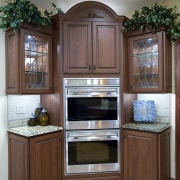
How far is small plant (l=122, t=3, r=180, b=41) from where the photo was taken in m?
2.64

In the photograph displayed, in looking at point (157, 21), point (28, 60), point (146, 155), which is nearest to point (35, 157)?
point (28, 60)

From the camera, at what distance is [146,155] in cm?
266

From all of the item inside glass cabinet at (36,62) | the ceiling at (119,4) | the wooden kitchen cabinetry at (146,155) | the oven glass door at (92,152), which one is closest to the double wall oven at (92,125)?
the oven glass door at (92,152)

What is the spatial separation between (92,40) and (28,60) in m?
0.86

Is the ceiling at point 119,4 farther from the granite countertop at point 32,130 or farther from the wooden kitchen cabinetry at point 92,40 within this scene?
the granite countertop at point 32,130

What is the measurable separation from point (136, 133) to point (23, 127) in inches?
58.3

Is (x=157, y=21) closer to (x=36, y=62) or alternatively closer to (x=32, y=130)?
(x=36, y=62)

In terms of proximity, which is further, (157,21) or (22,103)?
(22,103)

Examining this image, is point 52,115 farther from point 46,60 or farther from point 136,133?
point 136,133

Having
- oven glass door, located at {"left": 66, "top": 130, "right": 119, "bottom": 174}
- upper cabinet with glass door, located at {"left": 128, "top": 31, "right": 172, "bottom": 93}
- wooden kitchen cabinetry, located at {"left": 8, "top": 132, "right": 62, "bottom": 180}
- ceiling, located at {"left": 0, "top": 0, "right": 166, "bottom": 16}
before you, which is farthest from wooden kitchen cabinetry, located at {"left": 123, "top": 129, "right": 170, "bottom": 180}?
ceiling, located at {"left": 0, "top": 0, "right": 166, "bottom": 16}

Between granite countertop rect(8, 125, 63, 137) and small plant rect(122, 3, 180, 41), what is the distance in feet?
5.24

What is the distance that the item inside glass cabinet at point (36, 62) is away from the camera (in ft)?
8.41

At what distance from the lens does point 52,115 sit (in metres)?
2.88

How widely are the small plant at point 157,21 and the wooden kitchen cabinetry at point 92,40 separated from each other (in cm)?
21
